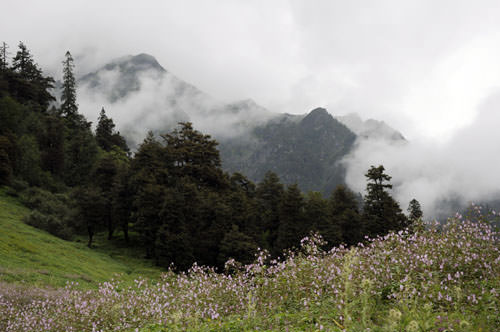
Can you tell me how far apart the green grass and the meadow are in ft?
11.2

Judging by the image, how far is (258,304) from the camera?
7.14 metres

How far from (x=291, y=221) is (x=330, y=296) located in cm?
2934

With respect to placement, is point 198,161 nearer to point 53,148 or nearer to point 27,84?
point 53,148

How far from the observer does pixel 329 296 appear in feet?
23.2

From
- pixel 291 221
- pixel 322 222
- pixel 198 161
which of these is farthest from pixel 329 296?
pixel 198 161

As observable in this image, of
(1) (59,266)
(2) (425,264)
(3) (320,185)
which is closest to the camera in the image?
(2) (425,264)

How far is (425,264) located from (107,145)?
231 ft

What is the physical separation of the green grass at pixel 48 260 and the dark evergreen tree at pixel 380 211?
2315 centimetres

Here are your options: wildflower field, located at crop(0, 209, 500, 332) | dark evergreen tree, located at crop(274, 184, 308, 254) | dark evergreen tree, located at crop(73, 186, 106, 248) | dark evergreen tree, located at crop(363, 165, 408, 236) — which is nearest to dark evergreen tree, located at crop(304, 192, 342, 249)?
dark evergreen tree, located at crop(274, 184, 308, 254)

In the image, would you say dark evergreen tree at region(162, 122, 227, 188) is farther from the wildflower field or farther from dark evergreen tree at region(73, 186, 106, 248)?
the wildflower field

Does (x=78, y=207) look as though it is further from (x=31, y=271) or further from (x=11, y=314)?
(x=11, y=314)

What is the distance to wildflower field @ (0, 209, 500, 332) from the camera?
5.61m

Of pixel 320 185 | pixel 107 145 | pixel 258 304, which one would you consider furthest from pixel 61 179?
pixel 320 185

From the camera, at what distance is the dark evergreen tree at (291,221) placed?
3450 cm
